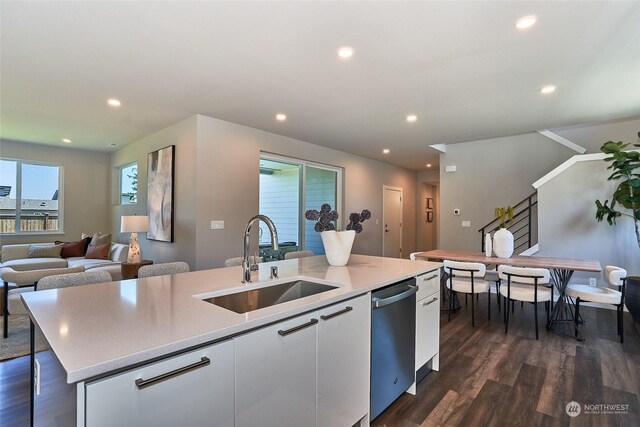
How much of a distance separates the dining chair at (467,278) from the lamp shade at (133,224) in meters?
4.33

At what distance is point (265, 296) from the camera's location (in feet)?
5.94

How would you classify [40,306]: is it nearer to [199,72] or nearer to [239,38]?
[239,38]

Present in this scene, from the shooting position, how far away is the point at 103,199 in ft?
22.7

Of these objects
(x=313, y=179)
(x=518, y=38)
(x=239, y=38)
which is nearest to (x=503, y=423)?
(x=518, y=38)

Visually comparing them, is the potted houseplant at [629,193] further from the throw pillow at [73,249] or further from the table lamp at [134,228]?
the throw pillow at [73,249]

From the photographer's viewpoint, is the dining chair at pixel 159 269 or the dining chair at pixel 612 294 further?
the dining chair at pixel 612 294

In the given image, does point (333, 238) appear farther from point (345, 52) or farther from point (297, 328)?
point (345, 52)

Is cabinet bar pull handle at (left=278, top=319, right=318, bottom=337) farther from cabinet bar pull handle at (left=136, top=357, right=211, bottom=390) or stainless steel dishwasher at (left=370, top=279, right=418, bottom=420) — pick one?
stainless steel dishwasher at (left=370, top=279, right=418, bottom=420)

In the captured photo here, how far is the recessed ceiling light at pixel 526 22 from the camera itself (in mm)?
2143

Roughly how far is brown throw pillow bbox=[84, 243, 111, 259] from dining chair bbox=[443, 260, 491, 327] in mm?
5657

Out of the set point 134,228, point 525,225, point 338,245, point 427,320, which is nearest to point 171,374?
point 338,245

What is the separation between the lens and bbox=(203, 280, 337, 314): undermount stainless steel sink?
164cm
